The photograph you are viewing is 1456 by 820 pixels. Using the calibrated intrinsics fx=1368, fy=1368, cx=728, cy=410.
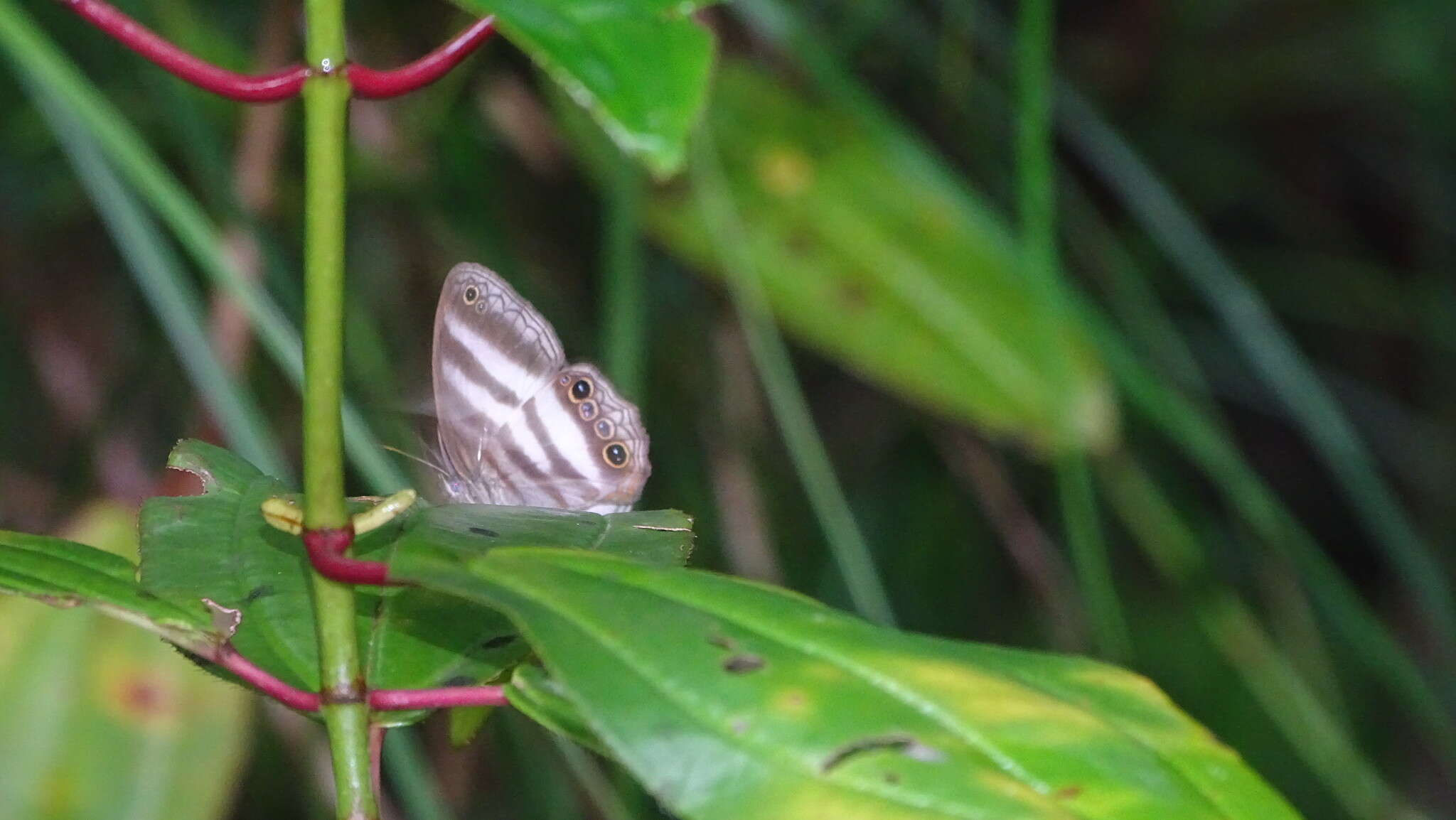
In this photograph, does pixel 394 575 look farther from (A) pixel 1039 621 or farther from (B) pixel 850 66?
(A) pixel 1039 621

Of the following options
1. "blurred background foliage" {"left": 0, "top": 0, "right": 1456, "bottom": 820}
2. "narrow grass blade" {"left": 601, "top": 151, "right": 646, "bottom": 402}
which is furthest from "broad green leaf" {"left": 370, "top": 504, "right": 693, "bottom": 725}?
"narrow grass blade" {"left": 601, "top": 151, "right": 646, "bottom": 402}

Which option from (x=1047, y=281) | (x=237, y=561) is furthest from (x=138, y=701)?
(x=1047, y=281)

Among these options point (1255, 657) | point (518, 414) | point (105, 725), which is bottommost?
point (1255, 657)

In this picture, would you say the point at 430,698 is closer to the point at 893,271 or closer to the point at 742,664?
the point at 742,664

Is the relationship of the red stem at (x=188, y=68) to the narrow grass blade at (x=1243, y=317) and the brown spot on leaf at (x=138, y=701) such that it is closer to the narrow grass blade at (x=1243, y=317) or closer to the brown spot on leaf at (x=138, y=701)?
the brown spot on leaf at (x=138, y=701)

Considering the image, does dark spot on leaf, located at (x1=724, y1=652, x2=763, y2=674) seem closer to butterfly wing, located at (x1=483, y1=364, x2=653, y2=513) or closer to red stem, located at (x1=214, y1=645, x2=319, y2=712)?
red stem, located at (x1=214, y1=645, x2=319, y2=712)

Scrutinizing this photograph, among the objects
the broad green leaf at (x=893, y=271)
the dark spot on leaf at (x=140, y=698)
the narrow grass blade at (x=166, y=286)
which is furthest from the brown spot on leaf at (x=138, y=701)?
the broad green leaf at (x=893, y=271)

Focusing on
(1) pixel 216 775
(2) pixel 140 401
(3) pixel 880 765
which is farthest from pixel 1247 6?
(3) pixel 880 765
